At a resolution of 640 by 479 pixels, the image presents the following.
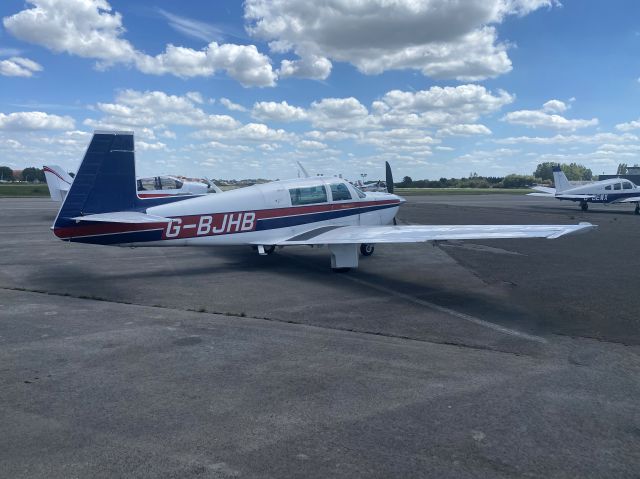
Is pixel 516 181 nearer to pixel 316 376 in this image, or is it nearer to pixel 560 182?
pixel 560 182

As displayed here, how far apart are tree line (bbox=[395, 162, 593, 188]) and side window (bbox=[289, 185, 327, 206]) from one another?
104 meters

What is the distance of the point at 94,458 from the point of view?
3613 millimetres

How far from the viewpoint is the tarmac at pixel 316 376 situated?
3689 millimetres

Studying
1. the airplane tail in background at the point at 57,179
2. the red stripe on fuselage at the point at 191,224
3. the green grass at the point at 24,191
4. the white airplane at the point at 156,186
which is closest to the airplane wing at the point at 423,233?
the red stripe on fuselage at the point at 191,224

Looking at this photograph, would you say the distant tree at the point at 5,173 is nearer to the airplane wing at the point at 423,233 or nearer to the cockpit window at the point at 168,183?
the cockpit window at the point at 168,183

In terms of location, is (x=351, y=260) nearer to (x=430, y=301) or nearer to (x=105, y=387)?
(x=430, y=301)

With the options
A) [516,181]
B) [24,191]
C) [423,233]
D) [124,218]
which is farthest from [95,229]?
[516,181]

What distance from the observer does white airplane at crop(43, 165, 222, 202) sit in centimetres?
2289

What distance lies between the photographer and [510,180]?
4879 inches

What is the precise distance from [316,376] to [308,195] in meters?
8.05

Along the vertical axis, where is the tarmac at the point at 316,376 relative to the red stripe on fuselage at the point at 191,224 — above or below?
below

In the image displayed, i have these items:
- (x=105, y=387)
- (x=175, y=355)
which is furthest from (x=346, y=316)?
(x=105, y=387)

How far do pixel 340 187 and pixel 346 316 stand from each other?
6300 millimetres

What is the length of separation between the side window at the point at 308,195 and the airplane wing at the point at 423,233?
75cm
